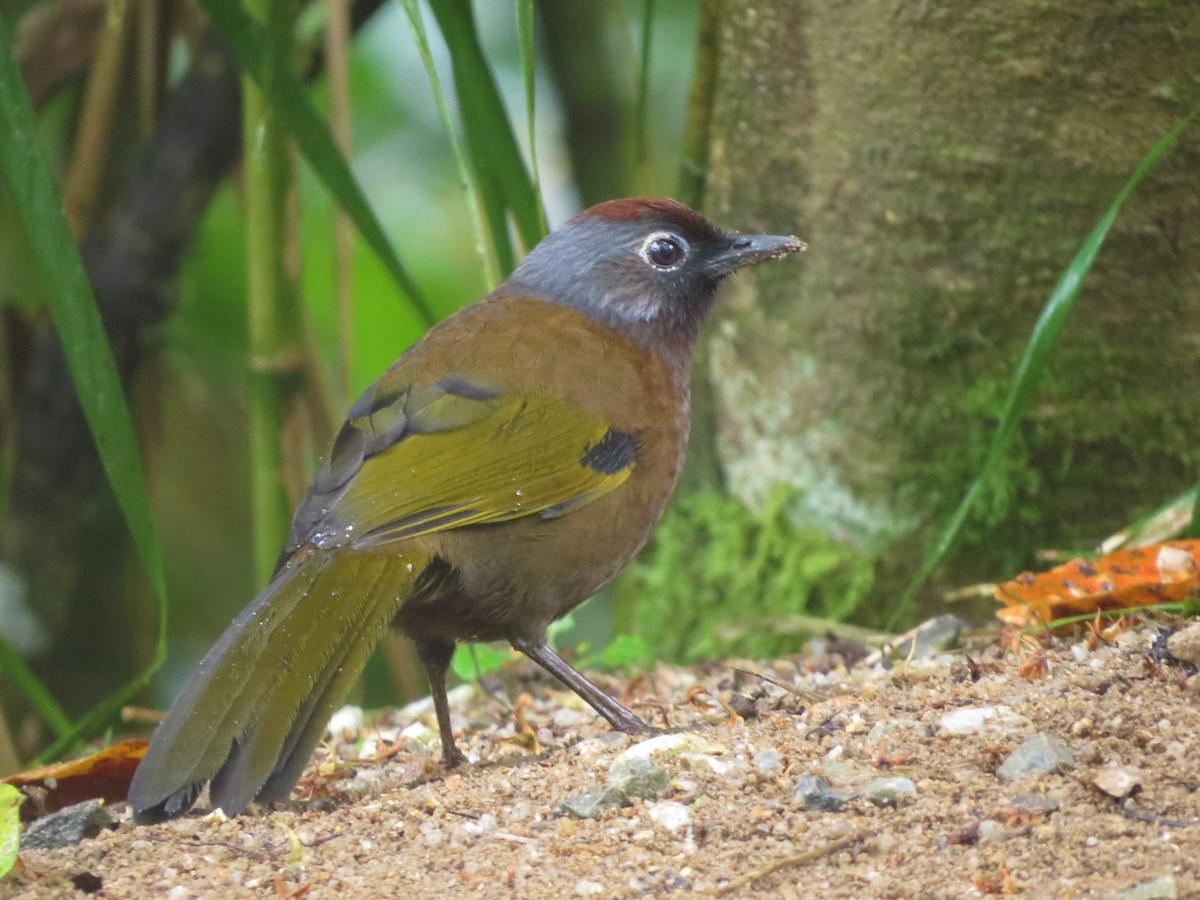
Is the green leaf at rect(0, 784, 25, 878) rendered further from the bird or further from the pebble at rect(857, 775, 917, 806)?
the pebble at rect(857, 775, 917, 806)

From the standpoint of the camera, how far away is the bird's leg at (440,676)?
3008 millimetres

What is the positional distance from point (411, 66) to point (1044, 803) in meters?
4.95

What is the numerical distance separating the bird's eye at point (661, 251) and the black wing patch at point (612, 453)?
62 cm

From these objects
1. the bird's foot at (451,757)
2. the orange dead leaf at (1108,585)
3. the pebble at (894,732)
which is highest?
the pebble at (894,732)

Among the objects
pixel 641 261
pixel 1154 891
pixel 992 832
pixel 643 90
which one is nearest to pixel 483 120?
pixel 643 90

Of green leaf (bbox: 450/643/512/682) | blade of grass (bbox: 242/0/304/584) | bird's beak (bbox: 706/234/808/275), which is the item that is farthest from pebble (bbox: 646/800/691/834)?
blade of grass (bbox: 242/0/304/584)

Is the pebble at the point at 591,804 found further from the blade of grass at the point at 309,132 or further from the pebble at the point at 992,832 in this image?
the blade of grass at the point at 309,132

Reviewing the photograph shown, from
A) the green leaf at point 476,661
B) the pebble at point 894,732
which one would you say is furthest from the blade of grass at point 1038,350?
the green leaf at point 476,661

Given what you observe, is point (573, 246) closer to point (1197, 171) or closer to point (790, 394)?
point (790, 394)

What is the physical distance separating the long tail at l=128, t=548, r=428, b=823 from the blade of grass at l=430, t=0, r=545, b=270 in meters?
0.83

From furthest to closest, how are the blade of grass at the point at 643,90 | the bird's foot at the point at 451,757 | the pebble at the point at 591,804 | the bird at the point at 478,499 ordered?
the blade of grass at the point at 643,90
the bird's foot at the point at 451,757
the bird at the point at 478,499
the pebble at the point at 591,804

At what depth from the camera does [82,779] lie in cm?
287

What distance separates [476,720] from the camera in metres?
3.51

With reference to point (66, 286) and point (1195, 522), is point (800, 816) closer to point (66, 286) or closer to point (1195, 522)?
point (1195, 522)
